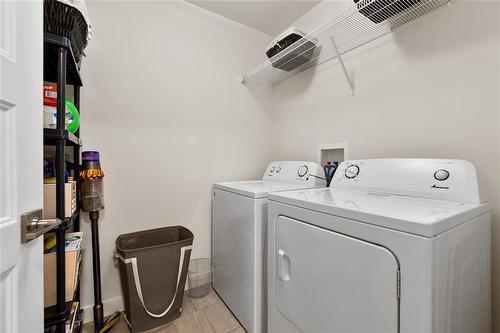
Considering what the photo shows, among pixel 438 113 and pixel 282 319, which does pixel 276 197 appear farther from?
pixel 438 113

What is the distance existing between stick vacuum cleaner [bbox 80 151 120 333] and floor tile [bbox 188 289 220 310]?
53 cm

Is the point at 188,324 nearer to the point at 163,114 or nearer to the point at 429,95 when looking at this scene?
the point at 163,114

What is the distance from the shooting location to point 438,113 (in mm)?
1142

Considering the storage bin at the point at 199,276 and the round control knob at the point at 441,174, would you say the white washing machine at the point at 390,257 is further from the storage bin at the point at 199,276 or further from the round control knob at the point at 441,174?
the storage bin at the point at 199,276

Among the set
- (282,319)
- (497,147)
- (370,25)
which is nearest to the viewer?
(497,147)

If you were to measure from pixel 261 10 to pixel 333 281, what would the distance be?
210 centimetres

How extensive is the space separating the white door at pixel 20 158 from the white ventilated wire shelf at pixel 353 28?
1365 millimetres

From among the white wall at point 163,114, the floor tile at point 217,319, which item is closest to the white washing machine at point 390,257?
the floor tile at point 217,319

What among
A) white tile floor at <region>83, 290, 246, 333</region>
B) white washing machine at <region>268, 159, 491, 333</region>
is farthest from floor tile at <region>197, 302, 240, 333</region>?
white washing machine at <region>268, 159, 491, 333</region>

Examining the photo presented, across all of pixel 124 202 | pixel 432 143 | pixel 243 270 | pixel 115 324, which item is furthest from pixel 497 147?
pixel 115 324

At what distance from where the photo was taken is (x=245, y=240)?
1.33 m

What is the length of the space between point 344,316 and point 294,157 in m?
1.41

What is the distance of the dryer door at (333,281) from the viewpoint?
688mm

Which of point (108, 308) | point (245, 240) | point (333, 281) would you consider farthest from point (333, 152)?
point (108, 308)
